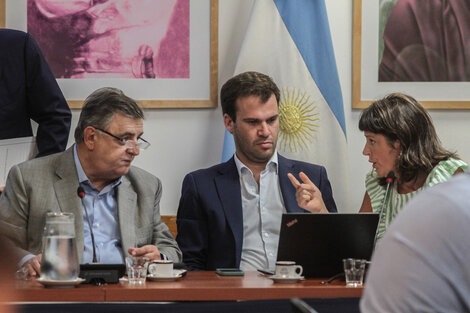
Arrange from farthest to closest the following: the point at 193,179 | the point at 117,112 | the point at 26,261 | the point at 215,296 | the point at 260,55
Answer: the point at 260,55 < the point at 193,179 < the point at 117,112 < the point at 26,261 < the point at 215,296

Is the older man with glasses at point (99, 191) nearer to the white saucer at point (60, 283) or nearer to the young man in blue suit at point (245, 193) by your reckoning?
the young man in blue suit at point (245, 193)

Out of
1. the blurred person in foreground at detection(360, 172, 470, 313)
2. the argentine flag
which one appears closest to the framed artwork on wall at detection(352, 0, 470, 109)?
the argentine flag

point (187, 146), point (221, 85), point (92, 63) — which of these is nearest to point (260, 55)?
point (221, 85)

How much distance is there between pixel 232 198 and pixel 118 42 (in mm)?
1155

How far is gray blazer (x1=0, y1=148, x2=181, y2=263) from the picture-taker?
9.62 feet

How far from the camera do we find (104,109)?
3.11 m

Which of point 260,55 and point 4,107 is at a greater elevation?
point 260,55

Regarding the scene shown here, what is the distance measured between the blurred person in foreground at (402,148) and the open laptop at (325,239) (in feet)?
2.16

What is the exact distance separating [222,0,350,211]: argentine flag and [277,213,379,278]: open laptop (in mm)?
1211

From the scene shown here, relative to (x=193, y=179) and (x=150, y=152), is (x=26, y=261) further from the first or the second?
(x=150, y=152)

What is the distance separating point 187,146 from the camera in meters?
3.92

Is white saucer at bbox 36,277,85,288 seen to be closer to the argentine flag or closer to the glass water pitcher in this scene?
the glass water pitcher

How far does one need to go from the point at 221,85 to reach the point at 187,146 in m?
0.38

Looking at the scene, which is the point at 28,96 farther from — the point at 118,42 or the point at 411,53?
the point at 411,53
